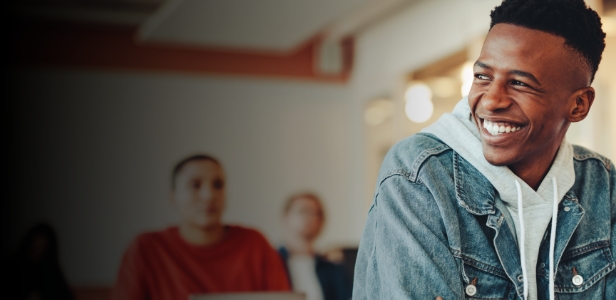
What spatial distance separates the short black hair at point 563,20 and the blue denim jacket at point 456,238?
27cm

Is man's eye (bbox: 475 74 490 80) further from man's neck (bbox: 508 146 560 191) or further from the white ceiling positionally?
the white ceiling

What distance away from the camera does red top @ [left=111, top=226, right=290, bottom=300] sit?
230 cm

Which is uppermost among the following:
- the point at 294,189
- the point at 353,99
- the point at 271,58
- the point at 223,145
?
the point at 271,58

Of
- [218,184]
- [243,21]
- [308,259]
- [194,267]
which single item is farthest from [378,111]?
[194,267]

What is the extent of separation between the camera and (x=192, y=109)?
6.74 metres

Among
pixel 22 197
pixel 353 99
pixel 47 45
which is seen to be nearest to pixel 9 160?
pixel 22 197

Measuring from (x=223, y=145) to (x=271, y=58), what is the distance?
106 centimetres

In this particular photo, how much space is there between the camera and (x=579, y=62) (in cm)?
121

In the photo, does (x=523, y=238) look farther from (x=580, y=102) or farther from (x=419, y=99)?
(x=419, y=99)

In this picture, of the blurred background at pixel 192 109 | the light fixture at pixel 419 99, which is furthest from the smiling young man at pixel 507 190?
the light fixture at pixel 419 99

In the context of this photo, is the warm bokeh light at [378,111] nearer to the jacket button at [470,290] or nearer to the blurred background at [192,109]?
the blurred background at [192,109]

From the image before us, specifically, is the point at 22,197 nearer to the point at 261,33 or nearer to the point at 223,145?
the point at 223,145

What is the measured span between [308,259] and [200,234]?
1432mm

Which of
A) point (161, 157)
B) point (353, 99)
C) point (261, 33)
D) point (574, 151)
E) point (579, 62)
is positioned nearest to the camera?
point (579, 62)
